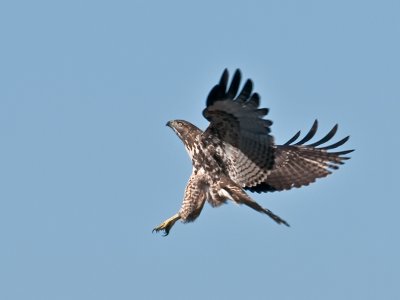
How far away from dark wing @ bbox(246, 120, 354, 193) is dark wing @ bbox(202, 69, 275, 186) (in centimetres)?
103

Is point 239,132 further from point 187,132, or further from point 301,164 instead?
point 301,164

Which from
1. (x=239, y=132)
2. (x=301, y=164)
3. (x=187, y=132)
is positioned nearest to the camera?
(x=239, y=132)

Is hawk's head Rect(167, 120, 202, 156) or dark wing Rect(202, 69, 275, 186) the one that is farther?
Answer: hawk's head Rect(167, 120, 202, 156)

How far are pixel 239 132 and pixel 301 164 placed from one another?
2.32 metres

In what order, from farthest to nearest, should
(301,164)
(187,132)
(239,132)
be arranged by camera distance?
(301,164)
(187,132)
(239,132)

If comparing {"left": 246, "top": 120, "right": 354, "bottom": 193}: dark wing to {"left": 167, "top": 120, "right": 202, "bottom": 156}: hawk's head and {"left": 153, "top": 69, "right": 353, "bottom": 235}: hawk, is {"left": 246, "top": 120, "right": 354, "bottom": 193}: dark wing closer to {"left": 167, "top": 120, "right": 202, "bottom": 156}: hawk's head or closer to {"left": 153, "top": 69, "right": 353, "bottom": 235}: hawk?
{"left": 153, "top": 69, "right": 353, "bottom": 235}: hawk

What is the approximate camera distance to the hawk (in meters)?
13.8

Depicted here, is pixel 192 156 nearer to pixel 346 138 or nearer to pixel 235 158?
pixel 235 158

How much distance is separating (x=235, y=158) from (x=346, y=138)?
2496mm

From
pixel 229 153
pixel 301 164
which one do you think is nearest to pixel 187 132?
pixel 229 153

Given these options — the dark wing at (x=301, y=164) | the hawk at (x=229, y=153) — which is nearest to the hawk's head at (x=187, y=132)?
the hawk at (x=229, y=153)

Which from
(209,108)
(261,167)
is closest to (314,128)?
(261,167)

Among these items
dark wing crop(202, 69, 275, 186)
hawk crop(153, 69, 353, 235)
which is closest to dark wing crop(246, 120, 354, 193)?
hawk crop(153, 69, 353, 235)

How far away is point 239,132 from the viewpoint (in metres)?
14.5
